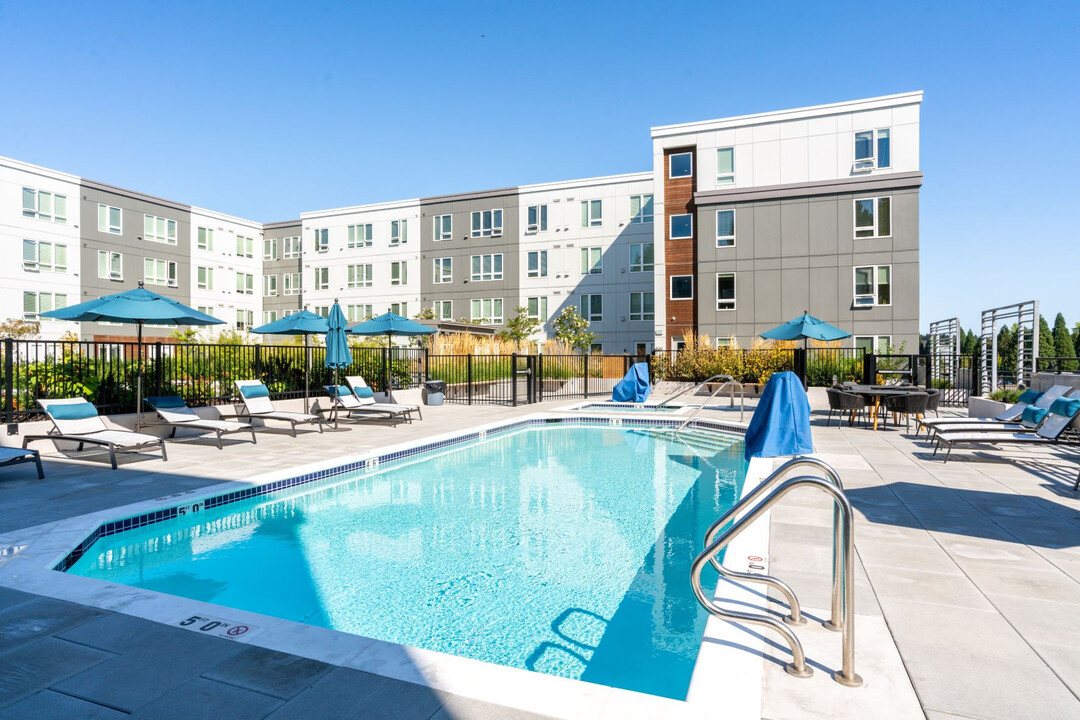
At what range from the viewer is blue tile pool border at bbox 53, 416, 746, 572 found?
501 centimetres

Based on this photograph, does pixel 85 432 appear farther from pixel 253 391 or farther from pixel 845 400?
pixel 845 400

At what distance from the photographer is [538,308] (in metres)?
35.9

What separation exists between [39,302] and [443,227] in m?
21.6

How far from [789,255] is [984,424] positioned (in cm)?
1714

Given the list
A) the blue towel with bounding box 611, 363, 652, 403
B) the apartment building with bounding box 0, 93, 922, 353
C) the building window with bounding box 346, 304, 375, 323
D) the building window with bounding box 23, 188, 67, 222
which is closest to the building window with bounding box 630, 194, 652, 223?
the apartment building with bounding box 0, 93, 922, 353

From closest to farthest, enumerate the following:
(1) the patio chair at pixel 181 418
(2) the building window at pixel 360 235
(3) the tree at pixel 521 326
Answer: (1) the patio chair at pixel 181 418, (3) the tree at pixel 521 326, (2) the building window at pixel 360 235

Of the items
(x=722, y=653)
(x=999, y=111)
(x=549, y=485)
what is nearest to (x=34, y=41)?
(x=549, y=485)

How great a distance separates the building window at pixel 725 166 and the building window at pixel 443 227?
1836cm

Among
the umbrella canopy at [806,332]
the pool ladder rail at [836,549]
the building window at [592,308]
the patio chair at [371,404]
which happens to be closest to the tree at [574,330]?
the building window at [592,308]

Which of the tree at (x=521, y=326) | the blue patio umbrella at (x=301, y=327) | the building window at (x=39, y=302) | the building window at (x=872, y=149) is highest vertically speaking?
the building window at (x=872, y=149)

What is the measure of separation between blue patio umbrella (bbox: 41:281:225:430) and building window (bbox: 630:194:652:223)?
27.3 metres

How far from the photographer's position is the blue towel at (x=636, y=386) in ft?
55.6

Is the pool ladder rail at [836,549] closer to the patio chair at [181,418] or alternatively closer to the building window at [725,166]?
the patio chair at [181,418]

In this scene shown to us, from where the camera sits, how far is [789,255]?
24.4 meters
